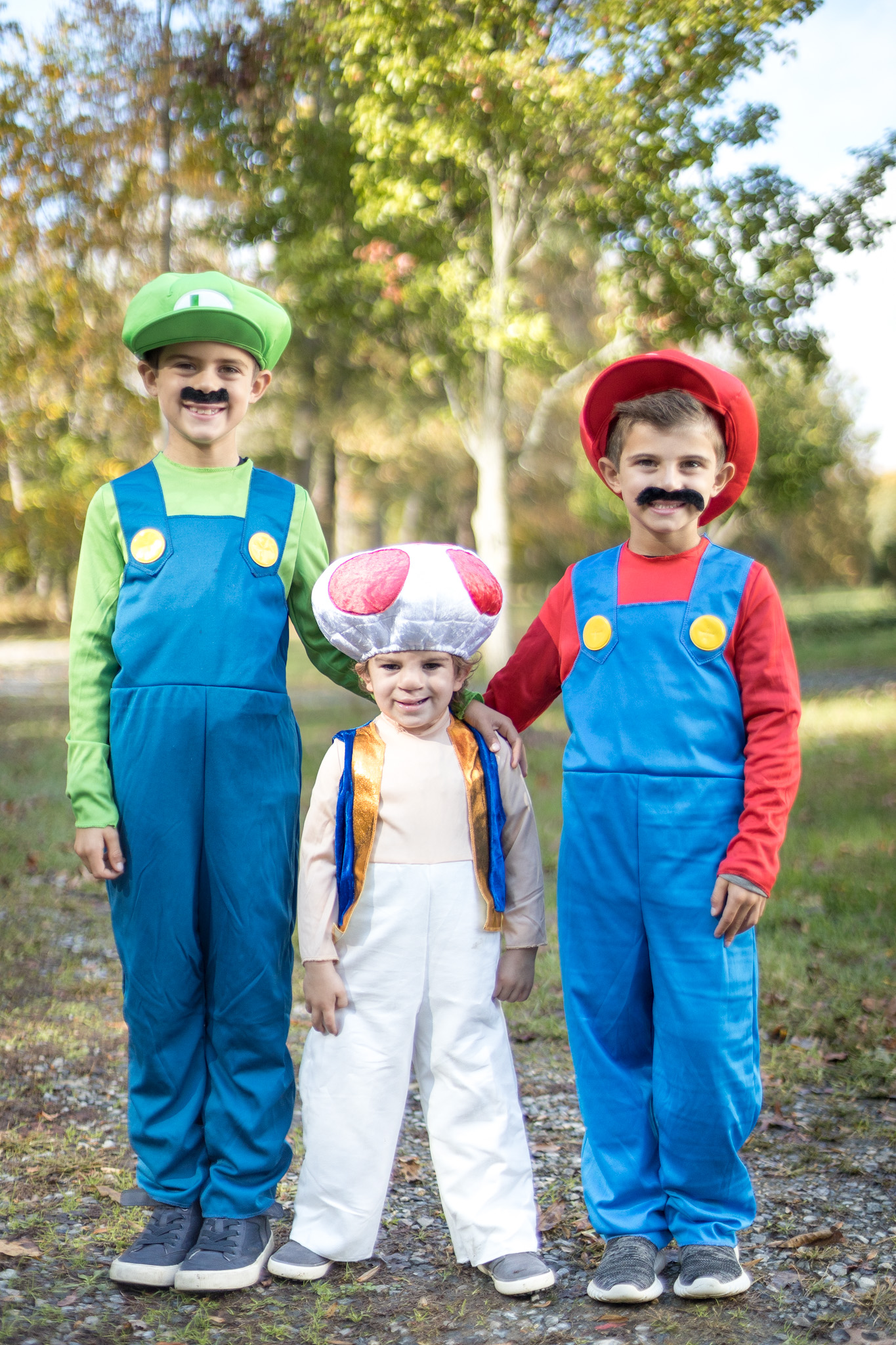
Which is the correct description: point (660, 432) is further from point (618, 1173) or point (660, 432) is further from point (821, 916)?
point (821, 916)

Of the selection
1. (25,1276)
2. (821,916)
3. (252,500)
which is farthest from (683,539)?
(821,916)

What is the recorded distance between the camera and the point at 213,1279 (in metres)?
2.59

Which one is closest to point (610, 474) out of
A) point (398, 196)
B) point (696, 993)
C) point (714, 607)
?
point (714, 607)

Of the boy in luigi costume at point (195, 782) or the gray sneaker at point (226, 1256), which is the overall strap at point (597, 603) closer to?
the boy in luigi costume at point (195, 782)

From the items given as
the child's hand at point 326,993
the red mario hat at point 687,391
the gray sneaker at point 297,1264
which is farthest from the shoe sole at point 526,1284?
the red mario hat at point 687,391

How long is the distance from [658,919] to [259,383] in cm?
153

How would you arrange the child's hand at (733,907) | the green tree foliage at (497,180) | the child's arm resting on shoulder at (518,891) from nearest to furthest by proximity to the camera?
the child's hand at (733,907) < the child's arm resting on shoulder at (518,891) < the green tree foliage at (497,180)

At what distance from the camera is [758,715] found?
2.54 m

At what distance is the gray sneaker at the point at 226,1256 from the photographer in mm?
2590

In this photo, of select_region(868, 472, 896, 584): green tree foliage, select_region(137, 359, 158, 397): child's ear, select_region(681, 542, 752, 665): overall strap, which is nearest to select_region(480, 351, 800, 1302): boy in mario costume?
select_region(681, 542, 752, 665): overall strap

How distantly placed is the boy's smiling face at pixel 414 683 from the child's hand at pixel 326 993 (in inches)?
21.5

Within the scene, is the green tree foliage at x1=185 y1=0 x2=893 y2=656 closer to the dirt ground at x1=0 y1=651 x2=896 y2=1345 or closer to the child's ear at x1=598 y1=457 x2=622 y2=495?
the dirt ground at x1=0 y1=651 x2=896 y2=1345

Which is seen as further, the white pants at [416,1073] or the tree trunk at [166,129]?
the tree trunk at [166,129]

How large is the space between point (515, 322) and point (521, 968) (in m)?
9.94
